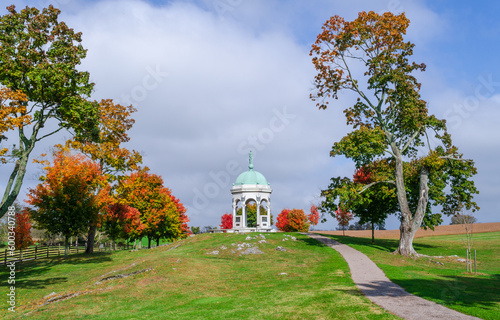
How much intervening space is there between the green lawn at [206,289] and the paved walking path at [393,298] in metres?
0.55

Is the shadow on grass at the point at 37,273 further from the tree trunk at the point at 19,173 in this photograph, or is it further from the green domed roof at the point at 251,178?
the green domed roof at the point at 251,178

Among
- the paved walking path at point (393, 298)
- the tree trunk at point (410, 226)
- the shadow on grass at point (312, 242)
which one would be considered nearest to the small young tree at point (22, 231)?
the shadow on grass at point (312, 242)

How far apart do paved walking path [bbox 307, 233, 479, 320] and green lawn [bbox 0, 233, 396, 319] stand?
0.55 m

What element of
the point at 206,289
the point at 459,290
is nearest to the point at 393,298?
the point at 459,290

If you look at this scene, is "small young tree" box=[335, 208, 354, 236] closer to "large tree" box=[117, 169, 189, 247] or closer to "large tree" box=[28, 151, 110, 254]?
"large tree" box=[117, 169, 189, 247]

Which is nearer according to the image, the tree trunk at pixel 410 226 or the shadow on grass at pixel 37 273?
the shadow on grass at pixel 37 273

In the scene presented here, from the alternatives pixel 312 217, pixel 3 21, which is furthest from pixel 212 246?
pixel 312 217

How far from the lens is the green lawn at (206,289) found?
12.3 m

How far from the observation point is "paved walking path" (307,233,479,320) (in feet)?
35.2

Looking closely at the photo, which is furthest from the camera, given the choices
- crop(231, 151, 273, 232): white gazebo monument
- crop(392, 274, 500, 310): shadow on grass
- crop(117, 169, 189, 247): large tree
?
crop(231, 151, 273, 232): white gazebo monument

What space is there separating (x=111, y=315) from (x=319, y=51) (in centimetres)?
2729

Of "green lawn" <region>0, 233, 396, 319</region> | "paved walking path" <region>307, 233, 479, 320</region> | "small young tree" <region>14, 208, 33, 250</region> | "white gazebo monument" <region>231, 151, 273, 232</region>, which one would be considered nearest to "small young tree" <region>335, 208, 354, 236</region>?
"white gazebo monument" <region>231, 151, 273, 232</region>

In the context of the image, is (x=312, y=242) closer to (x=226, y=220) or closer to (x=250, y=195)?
(x=250, y=195)

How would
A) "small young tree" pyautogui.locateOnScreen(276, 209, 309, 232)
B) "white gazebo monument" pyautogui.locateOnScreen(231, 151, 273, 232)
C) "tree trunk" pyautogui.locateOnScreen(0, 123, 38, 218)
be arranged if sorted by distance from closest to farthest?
"tree trunk" pyautogui.locateOnScreen(0, 123, 38, 218) → "white gazebo monument" pyautogui.locateOnScreen(231, 151, 273, 232) → "small young tree" pyautogui.locateOnScreen(276, 209, 309, 232)
